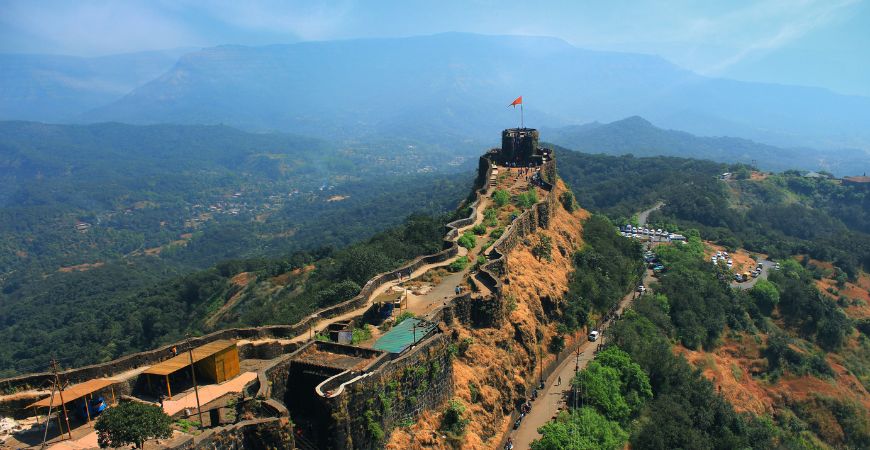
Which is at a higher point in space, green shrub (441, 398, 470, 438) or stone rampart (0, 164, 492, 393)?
stone rampart (0, 164, 492, 393)

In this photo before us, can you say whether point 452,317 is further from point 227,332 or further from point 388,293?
point 227,332

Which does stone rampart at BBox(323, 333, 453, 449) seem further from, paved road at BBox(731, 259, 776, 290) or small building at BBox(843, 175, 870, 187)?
small building at BBox(843, 175, 870, 187)

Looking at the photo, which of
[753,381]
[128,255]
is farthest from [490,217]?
[128,255]

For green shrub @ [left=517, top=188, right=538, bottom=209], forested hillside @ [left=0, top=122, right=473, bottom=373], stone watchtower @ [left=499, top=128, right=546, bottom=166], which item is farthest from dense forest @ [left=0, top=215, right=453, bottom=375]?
stone watchtower @ [left=499, top=128, right=546, bottom=166]

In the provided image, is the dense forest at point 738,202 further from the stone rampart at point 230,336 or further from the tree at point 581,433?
the stone rampart at point 230,336

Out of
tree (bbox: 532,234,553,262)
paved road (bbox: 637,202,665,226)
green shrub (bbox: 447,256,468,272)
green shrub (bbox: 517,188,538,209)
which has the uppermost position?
green shrub (bbox: 517,188,538,209)

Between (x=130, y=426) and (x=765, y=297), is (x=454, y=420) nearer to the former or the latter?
(x=130, y=426)

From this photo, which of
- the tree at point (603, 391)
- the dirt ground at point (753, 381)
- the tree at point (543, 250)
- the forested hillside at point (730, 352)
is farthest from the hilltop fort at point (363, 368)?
the dirt ground at point (753, 381)
